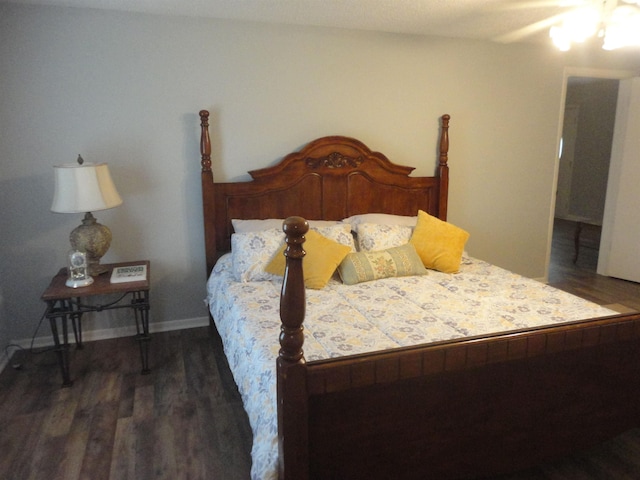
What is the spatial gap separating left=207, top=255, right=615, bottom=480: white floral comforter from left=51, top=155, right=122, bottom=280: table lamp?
0.78 m

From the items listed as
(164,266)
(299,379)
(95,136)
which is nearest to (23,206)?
(95,136)

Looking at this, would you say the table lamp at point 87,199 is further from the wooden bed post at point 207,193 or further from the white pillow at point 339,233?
the white pillow at point 339,233

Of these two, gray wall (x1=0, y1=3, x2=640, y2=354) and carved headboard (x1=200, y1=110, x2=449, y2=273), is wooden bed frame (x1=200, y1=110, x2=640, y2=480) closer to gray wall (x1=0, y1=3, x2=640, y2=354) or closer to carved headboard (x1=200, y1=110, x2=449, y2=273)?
carved headboard (x1=200, y1=110, x2=449, y2=273)

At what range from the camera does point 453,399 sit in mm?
1630

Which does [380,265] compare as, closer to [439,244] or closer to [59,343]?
[439,244]

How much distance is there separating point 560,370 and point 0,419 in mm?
2676

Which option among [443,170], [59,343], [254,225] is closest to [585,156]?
[443,170]

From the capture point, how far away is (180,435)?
223 centimetres

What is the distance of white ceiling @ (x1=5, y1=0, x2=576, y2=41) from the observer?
9.35 feet

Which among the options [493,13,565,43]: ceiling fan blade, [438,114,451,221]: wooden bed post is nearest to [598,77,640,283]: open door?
[493,13,565,43]: ceiling fan blade

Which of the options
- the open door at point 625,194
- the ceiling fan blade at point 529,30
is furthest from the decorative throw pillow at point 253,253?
the open door at point 625,194

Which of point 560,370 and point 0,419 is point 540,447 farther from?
point 0,419

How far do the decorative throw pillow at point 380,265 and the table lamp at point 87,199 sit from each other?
1510 millimetres

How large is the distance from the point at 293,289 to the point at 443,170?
2.76 m
